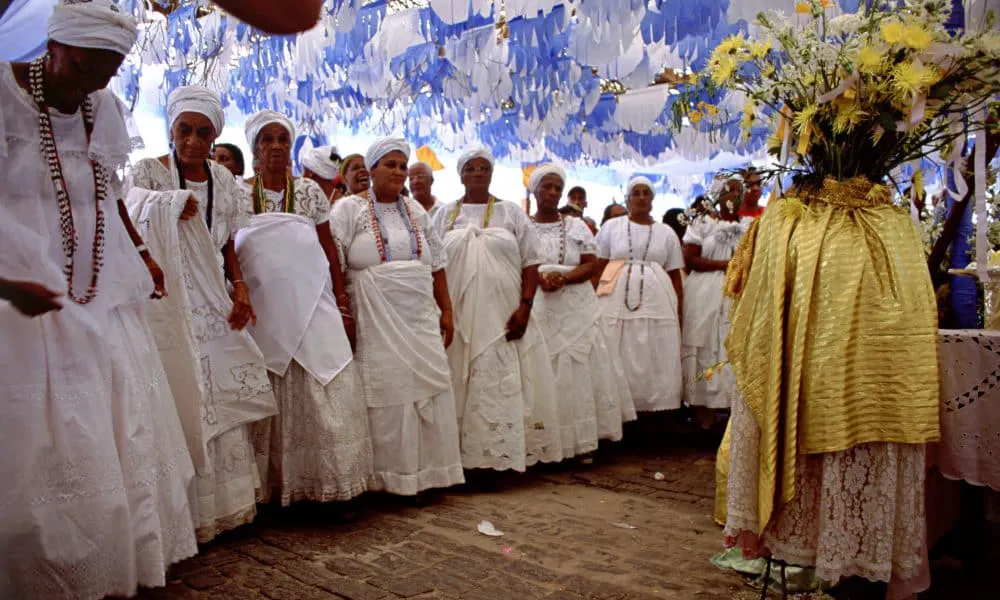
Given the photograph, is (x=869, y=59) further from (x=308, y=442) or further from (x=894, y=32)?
(x=308, y=442)

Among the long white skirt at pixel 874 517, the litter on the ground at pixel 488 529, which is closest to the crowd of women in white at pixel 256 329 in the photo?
the litter on the ground at pixel 488 529

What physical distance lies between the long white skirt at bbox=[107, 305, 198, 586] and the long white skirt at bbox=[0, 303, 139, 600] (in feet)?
0.21

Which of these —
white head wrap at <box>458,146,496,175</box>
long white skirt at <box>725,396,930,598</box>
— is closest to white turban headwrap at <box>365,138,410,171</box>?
white head wrap at <box>458,146,496,175</box>

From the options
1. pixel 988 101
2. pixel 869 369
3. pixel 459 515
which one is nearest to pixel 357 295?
pixel 459 515

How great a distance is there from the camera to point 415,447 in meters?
Answer: 4.27

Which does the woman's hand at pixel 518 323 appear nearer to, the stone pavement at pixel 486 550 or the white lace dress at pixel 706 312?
the stone pavement at pixel 486 550

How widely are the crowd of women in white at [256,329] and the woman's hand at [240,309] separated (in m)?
0.01

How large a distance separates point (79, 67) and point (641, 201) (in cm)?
457

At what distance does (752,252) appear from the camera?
289 centimetres

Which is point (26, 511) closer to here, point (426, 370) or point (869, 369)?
point (426, 370)

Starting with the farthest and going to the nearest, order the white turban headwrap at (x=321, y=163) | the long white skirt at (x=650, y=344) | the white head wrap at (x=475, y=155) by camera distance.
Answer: the long white skirt at (x=650, y=344)
the white turban headwrap at (x=321, y=163)
the white head wrap at (x=475, y=155)

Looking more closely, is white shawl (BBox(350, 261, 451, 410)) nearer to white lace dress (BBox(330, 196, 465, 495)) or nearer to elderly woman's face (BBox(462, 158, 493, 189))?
white lace dress (BBox(330, 196, 465, 495))

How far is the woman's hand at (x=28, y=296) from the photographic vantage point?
1.54m

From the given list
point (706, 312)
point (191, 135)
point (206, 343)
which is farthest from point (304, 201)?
point (706, 312)
